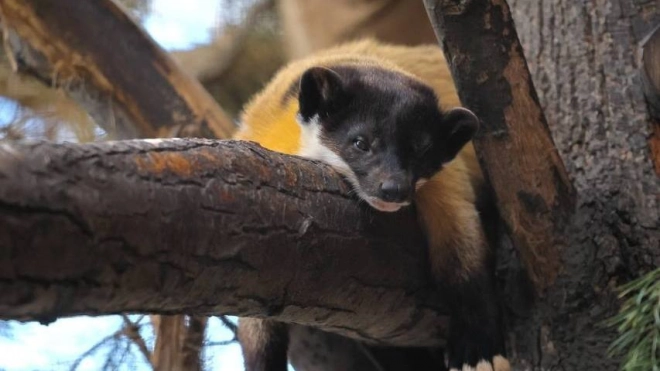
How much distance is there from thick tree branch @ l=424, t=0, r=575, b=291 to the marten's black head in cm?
9

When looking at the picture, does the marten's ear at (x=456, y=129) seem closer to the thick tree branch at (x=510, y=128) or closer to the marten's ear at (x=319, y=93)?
the thick tree branch at (x=510, y=128)

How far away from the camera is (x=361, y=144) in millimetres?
2863

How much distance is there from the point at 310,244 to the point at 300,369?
115cm

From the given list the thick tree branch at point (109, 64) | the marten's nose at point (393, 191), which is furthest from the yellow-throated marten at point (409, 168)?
the thick tree branch at point (109, 64)

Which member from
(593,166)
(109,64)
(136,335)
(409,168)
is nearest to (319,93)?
(409,168)

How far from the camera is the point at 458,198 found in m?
3.00

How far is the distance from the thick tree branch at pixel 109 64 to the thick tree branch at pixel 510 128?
4.91 ft

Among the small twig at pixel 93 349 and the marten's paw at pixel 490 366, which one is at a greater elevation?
the small twig at pixel 93 349

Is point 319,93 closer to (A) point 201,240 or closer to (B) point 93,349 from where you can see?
(A) point 201,240

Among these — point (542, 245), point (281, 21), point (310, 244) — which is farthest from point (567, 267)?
point (281, 21)

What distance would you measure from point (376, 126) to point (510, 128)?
1.29 ft

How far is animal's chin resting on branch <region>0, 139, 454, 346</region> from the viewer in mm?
1799

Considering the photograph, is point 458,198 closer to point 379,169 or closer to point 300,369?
point 379,169

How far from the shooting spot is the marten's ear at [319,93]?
289 cm
